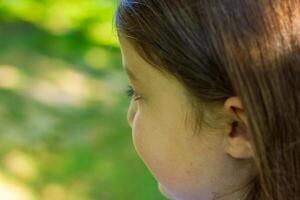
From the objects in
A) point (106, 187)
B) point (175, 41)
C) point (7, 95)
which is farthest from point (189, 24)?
point (7, 95)

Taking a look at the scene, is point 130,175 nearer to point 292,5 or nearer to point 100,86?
point 100,86

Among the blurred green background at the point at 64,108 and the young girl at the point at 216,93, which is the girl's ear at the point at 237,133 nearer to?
the young girl at the point at 216,93

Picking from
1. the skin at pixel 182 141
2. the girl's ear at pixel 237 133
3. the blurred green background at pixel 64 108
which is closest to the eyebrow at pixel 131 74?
the skin at pixel 182 141

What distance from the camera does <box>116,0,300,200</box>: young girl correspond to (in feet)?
3.70

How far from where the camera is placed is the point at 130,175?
3.19 meters

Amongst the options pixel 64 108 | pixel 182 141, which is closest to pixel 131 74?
pixel 182 141

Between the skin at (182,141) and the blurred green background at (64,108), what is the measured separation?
4.64ft

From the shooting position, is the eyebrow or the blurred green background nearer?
the eyebrow

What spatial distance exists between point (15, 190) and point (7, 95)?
654 mm

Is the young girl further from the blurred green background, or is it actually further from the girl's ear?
the blurred green background

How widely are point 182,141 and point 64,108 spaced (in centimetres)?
237

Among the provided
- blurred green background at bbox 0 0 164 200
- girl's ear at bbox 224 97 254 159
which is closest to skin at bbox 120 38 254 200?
girl's ear at bbox 224 97 254 159

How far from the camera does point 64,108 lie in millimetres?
3578

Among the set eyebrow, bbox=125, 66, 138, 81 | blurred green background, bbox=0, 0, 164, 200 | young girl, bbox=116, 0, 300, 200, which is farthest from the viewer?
blurred green background, bbox=0, 0, 164, 200
